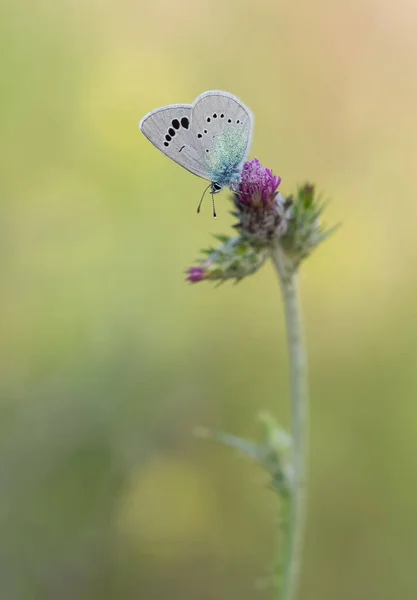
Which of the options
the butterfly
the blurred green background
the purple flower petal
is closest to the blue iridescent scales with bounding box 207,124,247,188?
the butterfly

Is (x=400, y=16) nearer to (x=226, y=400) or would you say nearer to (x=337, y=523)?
(x=226, y=400)

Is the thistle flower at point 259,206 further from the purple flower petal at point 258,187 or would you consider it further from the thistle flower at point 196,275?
the thistle flower at point 196,275

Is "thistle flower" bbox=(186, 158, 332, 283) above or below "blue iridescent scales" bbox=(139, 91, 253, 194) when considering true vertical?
below

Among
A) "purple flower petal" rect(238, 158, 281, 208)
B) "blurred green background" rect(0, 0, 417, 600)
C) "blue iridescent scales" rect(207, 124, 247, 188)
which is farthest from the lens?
"blurred green background" rect(0, 0, 417, 600)

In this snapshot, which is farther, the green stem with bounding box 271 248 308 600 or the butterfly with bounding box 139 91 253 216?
the green stem with bounding box 271 248 308 600

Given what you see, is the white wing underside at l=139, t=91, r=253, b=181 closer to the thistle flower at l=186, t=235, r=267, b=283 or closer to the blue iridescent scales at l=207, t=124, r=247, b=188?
the blue iridescent scales at l=207, t=124, r=247, b=188

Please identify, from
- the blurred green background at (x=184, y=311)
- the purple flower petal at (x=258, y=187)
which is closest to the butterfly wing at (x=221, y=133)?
the purple flower petal at (x=258, y=187)

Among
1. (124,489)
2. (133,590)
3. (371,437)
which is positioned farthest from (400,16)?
(133,590)
